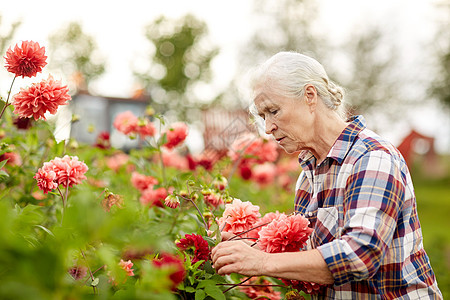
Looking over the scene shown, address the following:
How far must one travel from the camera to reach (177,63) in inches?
1068

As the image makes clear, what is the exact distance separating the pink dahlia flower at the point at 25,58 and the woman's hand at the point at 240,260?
86cm

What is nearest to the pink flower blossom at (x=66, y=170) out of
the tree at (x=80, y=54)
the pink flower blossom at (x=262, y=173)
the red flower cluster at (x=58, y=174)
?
the red flower cluster at (x=58, y=174)

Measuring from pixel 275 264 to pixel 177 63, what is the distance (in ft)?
87.0

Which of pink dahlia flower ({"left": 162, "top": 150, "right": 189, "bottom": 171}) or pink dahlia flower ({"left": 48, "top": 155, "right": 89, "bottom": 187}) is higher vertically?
pink dahlia flower ({"left": 162, "top": 150, "right": 189, "bottom": 171})

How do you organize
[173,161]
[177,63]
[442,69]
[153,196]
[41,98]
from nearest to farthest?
[41,98]
[153,196]
[173,161]
[442,69]
[177,63]

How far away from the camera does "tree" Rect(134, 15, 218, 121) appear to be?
26.5 metres

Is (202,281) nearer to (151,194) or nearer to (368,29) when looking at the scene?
(151,194)

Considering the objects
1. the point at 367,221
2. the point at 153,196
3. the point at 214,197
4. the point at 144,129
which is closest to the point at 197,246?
the point at 214,197

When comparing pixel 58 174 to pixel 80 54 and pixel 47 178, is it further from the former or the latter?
pixel 80 54

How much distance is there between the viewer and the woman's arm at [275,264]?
1.29 metres

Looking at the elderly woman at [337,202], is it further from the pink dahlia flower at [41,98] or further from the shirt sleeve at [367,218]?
the pink dahlia flower at [41,98]

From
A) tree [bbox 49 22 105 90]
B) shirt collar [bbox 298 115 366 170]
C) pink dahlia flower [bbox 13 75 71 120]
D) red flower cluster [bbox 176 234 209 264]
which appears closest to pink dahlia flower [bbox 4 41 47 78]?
pink dahlia flower [bbox 13 75 71 120]

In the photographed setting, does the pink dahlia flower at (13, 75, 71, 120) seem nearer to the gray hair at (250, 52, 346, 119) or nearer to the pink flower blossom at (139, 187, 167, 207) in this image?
the gray hair at (250, 52, 346, 119)

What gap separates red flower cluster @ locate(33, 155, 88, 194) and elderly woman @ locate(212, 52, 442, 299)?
56 cm
